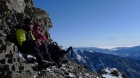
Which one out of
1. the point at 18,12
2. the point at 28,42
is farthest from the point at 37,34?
the point at 18,12

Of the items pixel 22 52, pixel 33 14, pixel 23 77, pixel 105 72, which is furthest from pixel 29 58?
pixel 105 72

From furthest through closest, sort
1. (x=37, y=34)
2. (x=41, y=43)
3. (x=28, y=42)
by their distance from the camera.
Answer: (x=37, y=34) < (x=41, y=43) < (x=28, y=42)

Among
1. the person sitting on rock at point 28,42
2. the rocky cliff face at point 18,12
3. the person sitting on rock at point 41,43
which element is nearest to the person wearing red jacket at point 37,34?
the person sitting on rock at point 41,43

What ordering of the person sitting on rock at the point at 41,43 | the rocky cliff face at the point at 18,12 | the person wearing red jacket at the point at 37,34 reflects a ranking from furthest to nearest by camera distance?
1. the rocky cliff face at the point at 18,12
2. the person wearing red jacket at the point at 37,34
3. the person sitting on rock at the point at 41,43

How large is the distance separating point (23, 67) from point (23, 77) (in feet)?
2.79

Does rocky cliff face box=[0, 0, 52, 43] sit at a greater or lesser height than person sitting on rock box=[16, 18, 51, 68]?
greater

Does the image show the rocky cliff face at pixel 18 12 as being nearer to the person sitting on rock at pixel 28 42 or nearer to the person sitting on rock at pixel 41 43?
the person sitting on rock at pixel 41 43

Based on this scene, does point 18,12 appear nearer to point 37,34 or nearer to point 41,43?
point 37,34

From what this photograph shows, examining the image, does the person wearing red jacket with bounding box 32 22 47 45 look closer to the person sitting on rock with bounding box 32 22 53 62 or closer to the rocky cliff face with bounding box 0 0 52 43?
the person sitting on rock with bounding box 32 22 53 62

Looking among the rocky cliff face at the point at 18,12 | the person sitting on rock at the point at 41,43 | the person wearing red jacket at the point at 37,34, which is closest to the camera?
the person sitting on rock at the point at 41,43

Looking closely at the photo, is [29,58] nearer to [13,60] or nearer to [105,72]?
[13,60]

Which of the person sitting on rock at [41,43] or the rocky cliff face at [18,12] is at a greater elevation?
the rocky cliff face at [18,12]

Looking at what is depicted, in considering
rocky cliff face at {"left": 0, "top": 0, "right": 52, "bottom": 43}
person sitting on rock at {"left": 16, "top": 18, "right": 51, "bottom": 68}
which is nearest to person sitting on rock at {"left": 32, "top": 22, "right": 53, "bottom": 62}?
person sitting on rock at {"left": 16, "top": 18, "right": 51, "bottom": 68}

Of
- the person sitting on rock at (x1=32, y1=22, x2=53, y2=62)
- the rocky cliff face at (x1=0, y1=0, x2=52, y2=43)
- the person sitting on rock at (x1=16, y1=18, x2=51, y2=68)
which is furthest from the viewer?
the rocky cliff face at (x1=0, y1=0, x2=52, y2=43)
